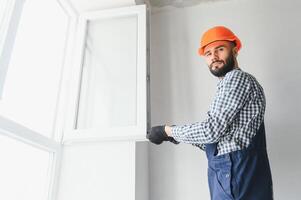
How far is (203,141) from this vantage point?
1.21m

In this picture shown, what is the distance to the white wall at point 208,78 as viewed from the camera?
6.05ft

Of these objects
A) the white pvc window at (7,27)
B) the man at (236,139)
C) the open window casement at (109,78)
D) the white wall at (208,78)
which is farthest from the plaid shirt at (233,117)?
the white pvc window at (7,27)

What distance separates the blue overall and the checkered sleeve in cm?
10

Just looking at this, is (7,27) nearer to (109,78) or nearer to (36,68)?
(36,68)

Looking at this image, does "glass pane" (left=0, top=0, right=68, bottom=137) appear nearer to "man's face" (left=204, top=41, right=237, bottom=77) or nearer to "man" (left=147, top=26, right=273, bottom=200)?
"man" (left=147, top=26, right=273, bottom=200)

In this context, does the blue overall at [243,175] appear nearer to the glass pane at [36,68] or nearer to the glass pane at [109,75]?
the glass pane at [109,75]

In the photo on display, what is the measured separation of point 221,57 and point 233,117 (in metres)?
0.38

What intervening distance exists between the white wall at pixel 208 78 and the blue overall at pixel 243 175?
2.22 feet

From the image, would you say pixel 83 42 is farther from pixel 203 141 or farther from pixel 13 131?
pixel 203 141

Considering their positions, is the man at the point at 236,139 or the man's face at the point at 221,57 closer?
the man at the point at 236,139

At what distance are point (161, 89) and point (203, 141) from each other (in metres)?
0.97

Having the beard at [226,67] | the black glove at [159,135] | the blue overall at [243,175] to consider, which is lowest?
the blue overall at [243,175]

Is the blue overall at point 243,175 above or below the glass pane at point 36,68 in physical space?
below

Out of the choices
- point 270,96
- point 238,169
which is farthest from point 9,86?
point 270,96
